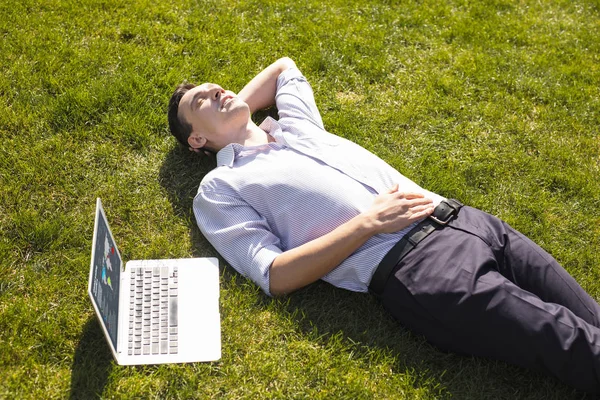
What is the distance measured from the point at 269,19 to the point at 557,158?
2983 mm

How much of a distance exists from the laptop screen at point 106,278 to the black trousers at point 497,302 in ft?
5.40

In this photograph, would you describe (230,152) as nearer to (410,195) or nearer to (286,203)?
(286,203)

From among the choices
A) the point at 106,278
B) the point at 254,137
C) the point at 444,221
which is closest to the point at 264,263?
the point at 106,278

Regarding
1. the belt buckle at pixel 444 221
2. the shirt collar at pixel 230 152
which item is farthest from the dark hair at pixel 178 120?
the belt buckle at pixel 444 221

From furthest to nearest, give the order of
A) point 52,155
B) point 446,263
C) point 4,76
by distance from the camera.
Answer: point 4,76
point 52,155
point 446,263

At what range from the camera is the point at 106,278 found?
3602 mm

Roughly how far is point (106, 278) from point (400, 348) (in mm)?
1873

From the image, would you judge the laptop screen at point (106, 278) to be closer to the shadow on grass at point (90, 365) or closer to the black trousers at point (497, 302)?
the shadow on grass at point (90, 365)

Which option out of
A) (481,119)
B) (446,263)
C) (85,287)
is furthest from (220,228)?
(481,119)

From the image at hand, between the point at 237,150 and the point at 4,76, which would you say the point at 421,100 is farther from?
the point at 4,76

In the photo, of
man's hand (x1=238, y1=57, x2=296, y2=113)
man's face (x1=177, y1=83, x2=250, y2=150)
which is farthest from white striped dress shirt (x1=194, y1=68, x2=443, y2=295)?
man's hand (x1=238, y1=57, x2=296, y2=113)

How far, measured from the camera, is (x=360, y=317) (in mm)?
4180

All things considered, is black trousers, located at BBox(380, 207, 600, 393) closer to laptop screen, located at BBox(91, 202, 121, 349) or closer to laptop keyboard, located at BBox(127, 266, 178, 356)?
laptop keyboard, located at BBox(127, 266, 178, 356)

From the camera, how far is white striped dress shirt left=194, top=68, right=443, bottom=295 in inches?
157
